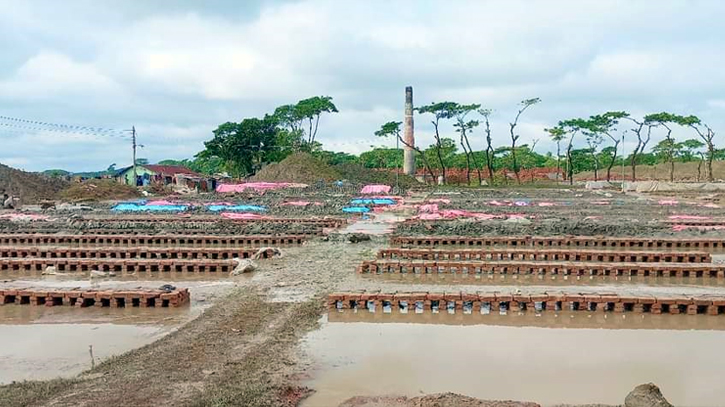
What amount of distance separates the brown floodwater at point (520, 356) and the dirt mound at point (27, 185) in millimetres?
34415

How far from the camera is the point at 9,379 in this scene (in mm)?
6164

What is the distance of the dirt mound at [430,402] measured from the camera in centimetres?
493

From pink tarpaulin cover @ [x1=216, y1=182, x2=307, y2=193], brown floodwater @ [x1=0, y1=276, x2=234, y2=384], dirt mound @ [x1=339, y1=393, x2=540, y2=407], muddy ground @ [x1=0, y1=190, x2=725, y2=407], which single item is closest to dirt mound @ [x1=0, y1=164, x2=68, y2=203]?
pink tarpaulin cover @ [x1=216, y1=182, x2=307, y2=193]

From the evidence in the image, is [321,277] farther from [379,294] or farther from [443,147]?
[443,147]

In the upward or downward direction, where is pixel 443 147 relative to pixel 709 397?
upward

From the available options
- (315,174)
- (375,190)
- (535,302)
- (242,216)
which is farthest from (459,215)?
(315,174)

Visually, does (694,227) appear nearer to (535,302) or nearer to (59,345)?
(535,302)

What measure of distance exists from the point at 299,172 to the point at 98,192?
56.6ft

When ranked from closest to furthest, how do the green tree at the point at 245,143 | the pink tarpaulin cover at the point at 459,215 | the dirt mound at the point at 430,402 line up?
the dirt mound at the point at 430,402 < the pink tarpaulin cover at the point at 459,215 < the green tree at the point at 245,143

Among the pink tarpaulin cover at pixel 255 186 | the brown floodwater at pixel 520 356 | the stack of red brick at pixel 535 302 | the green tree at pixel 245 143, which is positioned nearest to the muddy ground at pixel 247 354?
the brown floodwater at pixel 520 356

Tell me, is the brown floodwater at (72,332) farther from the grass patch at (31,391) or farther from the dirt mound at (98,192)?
the dirt mound at (98,192)

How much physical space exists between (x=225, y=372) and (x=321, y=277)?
5.49 metres

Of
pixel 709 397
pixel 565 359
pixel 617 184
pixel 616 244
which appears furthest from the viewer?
pixel 617 184

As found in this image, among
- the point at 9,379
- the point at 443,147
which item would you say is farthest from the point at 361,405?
the point at 443,147
